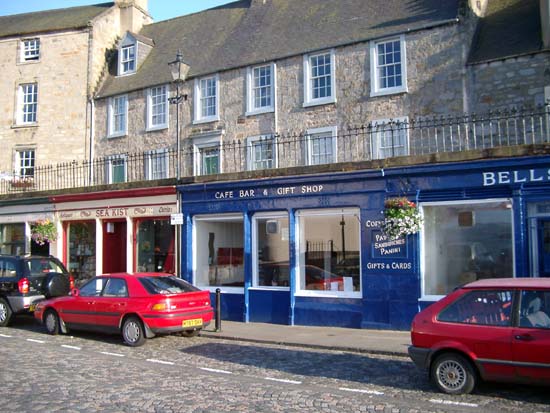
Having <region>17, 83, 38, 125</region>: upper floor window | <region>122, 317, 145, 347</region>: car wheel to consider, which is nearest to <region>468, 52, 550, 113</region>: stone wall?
<region>122, 317, 145, 347</region>: car wheel

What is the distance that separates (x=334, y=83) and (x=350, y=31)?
2.17 metres

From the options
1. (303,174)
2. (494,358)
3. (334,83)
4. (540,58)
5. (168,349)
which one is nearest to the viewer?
(494,358)

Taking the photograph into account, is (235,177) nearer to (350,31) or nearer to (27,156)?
(350,31)

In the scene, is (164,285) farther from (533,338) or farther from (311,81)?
(311,81)

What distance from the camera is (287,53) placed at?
2302 centimetres

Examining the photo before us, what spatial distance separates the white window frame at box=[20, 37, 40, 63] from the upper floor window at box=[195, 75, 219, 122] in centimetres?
1087

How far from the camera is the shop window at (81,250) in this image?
61.5ft

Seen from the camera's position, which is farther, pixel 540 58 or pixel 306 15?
pixel 306 15

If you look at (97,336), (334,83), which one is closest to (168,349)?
(97,336)

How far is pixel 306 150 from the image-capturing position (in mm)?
22047

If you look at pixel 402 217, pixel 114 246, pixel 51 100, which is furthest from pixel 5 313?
pixel 51 100

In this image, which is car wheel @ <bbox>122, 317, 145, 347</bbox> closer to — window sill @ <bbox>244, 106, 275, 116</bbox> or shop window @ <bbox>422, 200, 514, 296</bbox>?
shop window @ <bbox>422, 200, 514, 296</bbox>

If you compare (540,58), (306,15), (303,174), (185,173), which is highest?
(306,15)

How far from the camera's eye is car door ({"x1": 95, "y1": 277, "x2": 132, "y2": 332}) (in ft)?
38.5
